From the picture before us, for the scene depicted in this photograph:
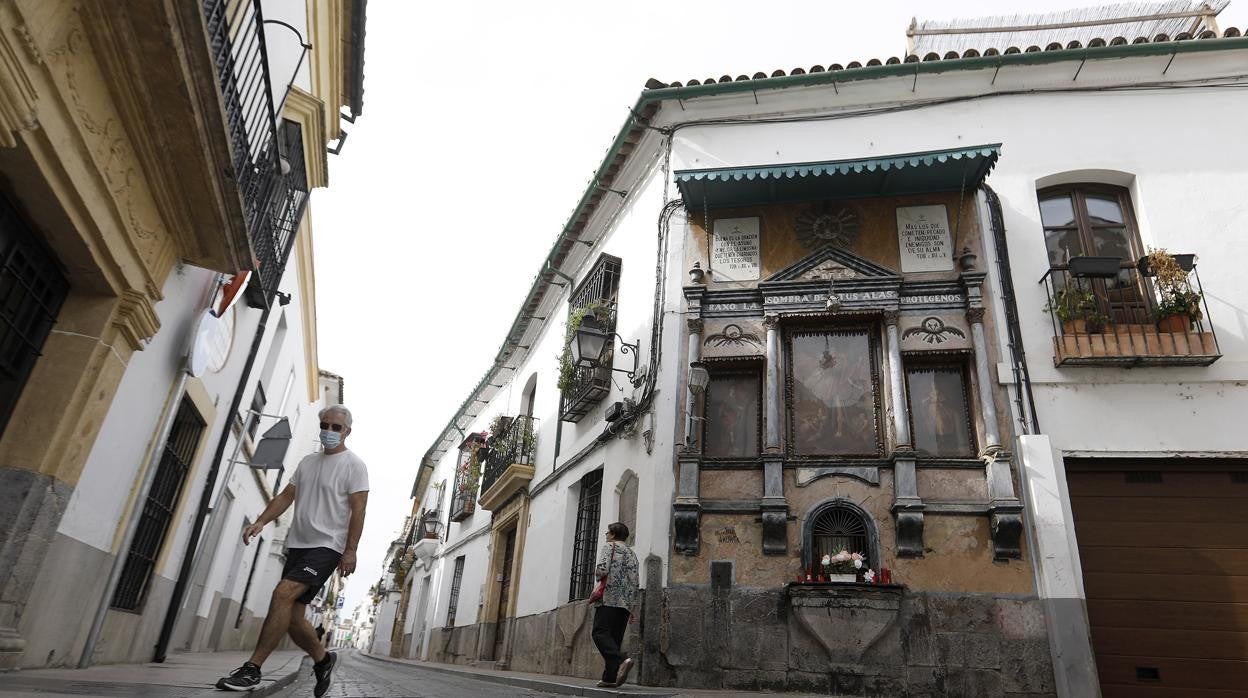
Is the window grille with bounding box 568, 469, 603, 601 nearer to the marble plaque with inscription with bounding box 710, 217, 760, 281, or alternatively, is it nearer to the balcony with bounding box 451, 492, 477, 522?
the marble plaque with inscription with bounding box 710, 217, 760, 281

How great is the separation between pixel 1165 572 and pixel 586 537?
6.45 meters

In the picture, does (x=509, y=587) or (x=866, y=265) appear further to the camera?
(x=509, y=587)

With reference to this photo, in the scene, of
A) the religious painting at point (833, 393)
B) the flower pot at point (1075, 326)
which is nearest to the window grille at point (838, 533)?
the religious painting at point (833, 393)

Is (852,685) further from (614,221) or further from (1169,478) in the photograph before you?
(614,221)

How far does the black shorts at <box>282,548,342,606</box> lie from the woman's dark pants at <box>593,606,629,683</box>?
2.99 m

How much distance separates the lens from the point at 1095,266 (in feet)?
24.4

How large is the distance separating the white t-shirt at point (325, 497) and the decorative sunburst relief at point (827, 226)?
5976mm

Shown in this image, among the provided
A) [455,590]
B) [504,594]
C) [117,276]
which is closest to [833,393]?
[117,276]

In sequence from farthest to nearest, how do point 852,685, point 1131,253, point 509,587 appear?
point 509,587
point 1131,253
point 852,685

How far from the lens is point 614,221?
11375mm

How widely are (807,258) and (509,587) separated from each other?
8.05 metres

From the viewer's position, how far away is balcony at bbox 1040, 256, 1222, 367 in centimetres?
717

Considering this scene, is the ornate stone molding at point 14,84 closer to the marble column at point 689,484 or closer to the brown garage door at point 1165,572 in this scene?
the marble column at point 689,484

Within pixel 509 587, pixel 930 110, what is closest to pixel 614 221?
pixel 930 110
